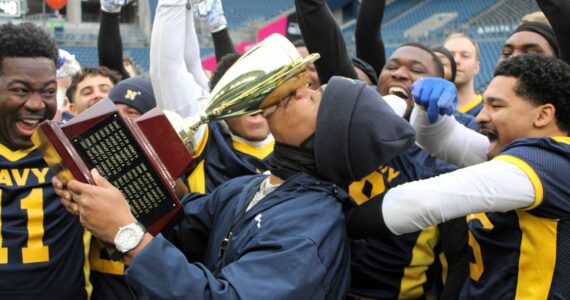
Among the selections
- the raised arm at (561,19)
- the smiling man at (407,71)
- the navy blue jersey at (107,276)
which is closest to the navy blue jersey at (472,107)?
the smiling man at (407,71)

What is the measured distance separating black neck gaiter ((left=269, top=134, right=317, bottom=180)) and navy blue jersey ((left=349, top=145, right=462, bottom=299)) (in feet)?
1.35

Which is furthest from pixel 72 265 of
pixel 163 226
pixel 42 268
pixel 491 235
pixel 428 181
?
pixel 491 235

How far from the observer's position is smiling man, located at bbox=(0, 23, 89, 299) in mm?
2174

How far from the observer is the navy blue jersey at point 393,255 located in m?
2.19

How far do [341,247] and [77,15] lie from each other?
23.0m

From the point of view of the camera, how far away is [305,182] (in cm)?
180

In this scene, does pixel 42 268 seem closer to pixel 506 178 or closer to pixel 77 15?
pixel 506 178

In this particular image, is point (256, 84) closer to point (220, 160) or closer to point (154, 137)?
point (154, 137)

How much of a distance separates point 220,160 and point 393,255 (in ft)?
3.03

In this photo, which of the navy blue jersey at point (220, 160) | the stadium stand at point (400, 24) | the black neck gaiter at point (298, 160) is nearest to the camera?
the black neck gaiter at point (298, 160)

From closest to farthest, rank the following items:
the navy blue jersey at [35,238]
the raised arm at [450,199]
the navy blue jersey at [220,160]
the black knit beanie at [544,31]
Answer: the raised arm at [450,199], the navy blue jersey at [35,238], the navy blue jersey at [220,160], the black knit beanie at [544,31]

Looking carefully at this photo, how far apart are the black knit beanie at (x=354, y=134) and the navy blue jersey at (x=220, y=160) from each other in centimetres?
96

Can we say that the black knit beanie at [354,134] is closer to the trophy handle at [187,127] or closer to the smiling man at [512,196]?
the smiling man at [512,196]

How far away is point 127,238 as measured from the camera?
1544mm
